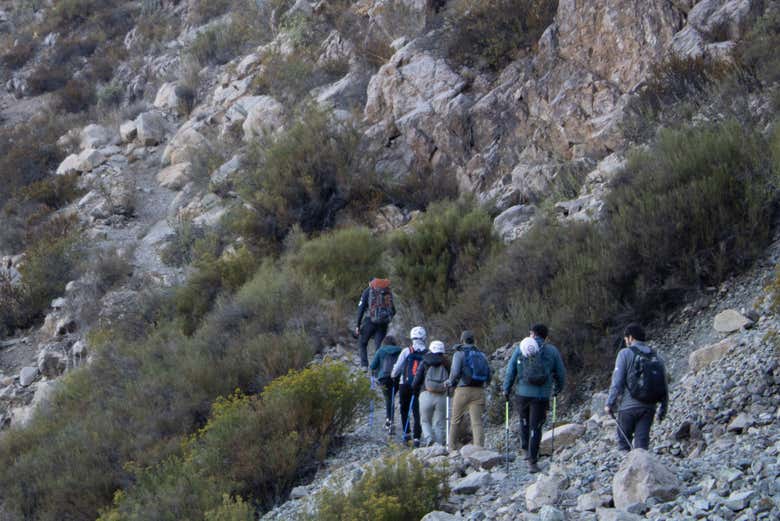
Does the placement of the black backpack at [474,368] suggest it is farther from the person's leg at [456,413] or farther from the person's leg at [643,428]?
the person's leg at [643,428]

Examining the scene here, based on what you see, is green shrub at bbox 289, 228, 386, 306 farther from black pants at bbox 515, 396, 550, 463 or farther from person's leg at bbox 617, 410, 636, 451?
person's leg at bbox 617, 410, 636, 451

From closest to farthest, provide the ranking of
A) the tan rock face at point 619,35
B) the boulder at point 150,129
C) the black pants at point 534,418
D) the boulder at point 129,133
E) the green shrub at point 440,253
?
the black pants at point 534,418, the green shrub at point 440,253, the tan rock face at point 619,35, the boulder at point 150,129, the boulder at point 129,133

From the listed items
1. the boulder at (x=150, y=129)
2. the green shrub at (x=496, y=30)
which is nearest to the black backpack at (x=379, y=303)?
the green shrub at (x=496, y=30)

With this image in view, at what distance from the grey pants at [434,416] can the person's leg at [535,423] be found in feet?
4.70

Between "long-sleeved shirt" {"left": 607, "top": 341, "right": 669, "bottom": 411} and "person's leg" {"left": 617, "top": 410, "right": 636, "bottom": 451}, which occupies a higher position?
"long-sleeved shirt" {"left": 607, "top": 341, "right": 669, "bottom": 411}

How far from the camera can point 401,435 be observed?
34.5 feet

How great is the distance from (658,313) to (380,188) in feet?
28.6

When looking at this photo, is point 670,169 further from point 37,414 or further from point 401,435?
point 37,414

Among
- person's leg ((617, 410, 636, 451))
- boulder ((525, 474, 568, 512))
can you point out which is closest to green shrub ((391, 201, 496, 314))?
person's leg ((617, 410, 636, 451))

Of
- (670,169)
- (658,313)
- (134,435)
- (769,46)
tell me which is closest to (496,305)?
(658,313)

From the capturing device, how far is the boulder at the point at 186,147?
23547mm

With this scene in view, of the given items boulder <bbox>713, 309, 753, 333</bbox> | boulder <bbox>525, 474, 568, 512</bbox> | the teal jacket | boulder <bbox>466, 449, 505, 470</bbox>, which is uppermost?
the teal jacket

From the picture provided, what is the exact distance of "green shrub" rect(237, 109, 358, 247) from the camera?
18.0 m

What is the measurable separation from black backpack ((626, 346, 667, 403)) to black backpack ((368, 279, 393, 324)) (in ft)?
16.9
